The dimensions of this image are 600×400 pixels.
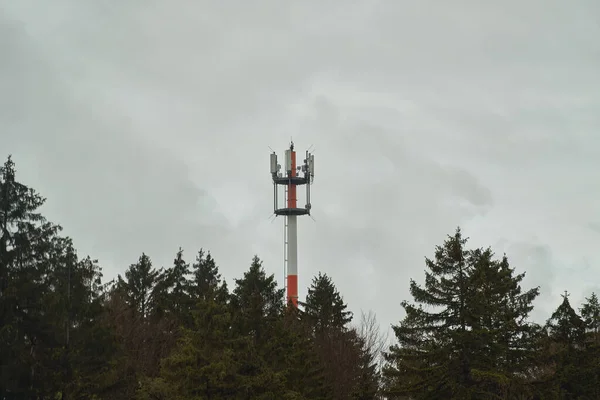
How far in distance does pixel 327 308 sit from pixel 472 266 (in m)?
31.6

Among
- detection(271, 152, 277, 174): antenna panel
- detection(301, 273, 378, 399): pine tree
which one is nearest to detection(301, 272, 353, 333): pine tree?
A: detection(301, 273, 378, 399): pine tree

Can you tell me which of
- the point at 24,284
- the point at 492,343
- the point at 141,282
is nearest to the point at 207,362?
the point at 24,284

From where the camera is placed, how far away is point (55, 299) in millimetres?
31031

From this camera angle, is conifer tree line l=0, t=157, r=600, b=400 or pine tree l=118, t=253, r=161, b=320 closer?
conifer tree line l=0, t=157, r=600, b=400

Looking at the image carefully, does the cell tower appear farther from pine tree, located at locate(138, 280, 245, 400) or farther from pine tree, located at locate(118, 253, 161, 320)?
pine tree, located at locate(138, 280, 245, 400)

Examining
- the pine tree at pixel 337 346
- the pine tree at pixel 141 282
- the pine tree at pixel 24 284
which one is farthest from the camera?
the pine tree at pixel 141 282

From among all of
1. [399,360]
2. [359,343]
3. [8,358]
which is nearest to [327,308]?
[359,343]

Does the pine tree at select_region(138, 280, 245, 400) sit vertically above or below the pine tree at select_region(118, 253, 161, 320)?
below

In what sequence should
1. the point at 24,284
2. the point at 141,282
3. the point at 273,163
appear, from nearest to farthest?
the point at 24,284 → the point at 141,282 → the point at 273,163

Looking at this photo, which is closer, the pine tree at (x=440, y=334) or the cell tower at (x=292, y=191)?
the pine tree at (x=440, y=334)

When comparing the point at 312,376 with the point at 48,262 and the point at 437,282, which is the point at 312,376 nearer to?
the point at 437,282

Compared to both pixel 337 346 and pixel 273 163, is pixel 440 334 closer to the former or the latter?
pixel 337 346

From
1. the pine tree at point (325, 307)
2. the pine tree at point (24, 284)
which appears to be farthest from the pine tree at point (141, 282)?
the pine tree at point (24, 284)

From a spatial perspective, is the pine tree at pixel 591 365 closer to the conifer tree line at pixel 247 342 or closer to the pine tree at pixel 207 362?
the conifer tree line at pixel 247 342
